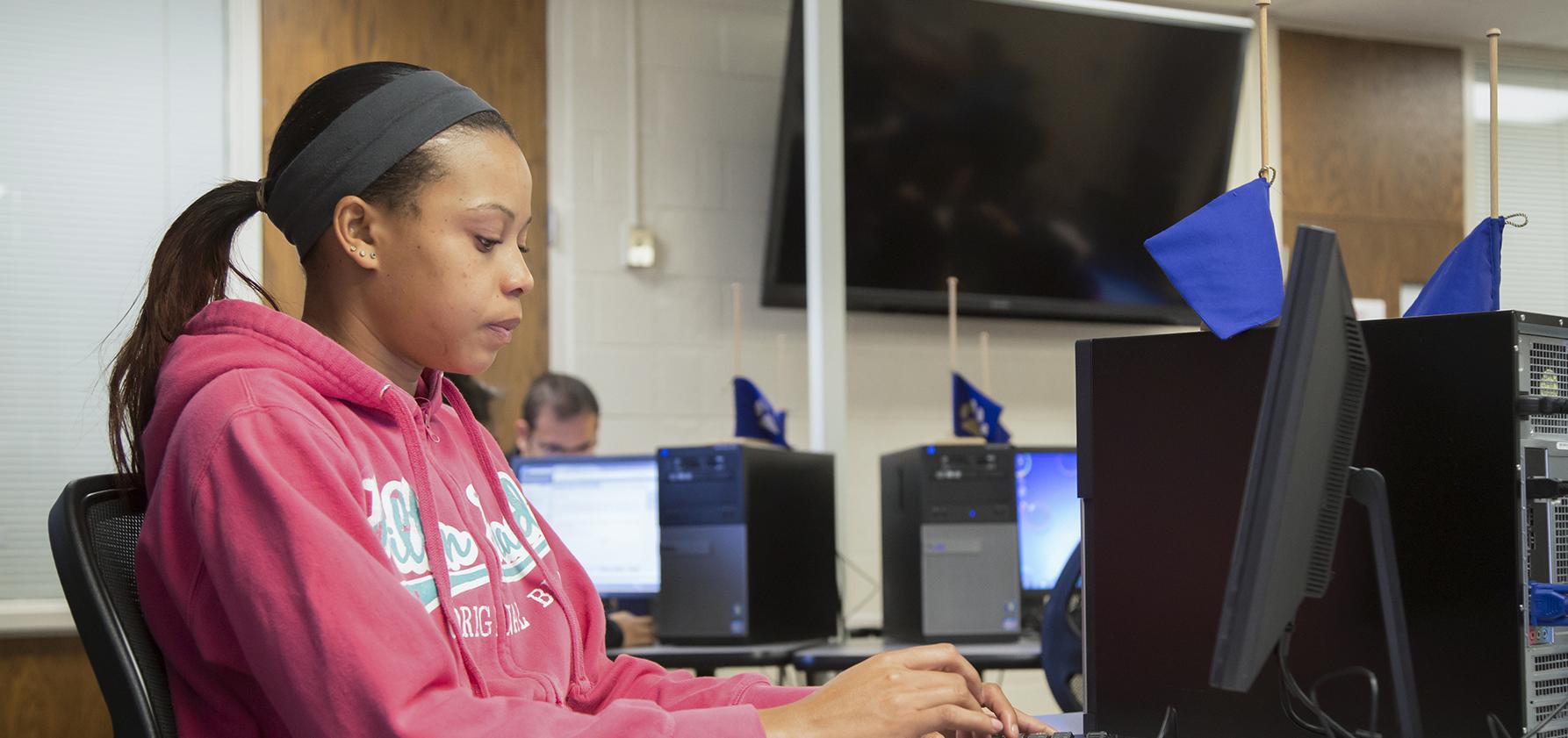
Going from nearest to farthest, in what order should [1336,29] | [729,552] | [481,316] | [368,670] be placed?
1. [368,670]
2. [481,316]
3. [729,552]
4. [1336,29]

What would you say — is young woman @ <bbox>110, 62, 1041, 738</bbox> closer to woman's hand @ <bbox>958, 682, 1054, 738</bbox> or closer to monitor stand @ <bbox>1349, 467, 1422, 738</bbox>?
woman's hand @ <bbox>958, 682, 1054, 738</bbox>

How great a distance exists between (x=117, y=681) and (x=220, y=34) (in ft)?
10.4

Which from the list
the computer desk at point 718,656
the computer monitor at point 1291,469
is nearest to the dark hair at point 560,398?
the computer desk at point 718,656

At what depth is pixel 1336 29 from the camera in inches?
183

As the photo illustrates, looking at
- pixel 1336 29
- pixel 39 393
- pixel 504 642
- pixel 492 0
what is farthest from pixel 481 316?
pixel 1336 29

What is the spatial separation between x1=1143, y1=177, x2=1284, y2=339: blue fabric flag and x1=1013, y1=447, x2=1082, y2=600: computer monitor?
1963 mm

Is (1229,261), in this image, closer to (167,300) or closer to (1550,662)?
(1550,662)

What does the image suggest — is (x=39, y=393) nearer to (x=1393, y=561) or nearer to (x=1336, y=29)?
(x=1393, y=561)

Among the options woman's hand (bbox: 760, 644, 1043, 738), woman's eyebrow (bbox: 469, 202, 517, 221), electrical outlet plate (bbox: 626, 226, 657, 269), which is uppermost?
electrical outlet plate (bbox: 626, 226, 657, 269)

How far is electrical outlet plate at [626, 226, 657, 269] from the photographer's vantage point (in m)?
4.02

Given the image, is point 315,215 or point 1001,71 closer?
point 315,215

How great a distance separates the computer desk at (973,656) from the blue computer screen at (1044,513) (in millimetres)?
278

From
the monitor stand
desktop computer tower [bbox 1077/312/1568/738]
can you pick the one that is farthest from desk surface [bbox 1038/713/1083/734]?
the monitor stand

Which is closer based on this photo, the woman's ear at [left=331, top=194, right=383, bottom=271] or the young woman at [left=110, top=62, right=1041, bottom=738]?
the young woman at [left=110, top=62, right=1041, bottom=738]
